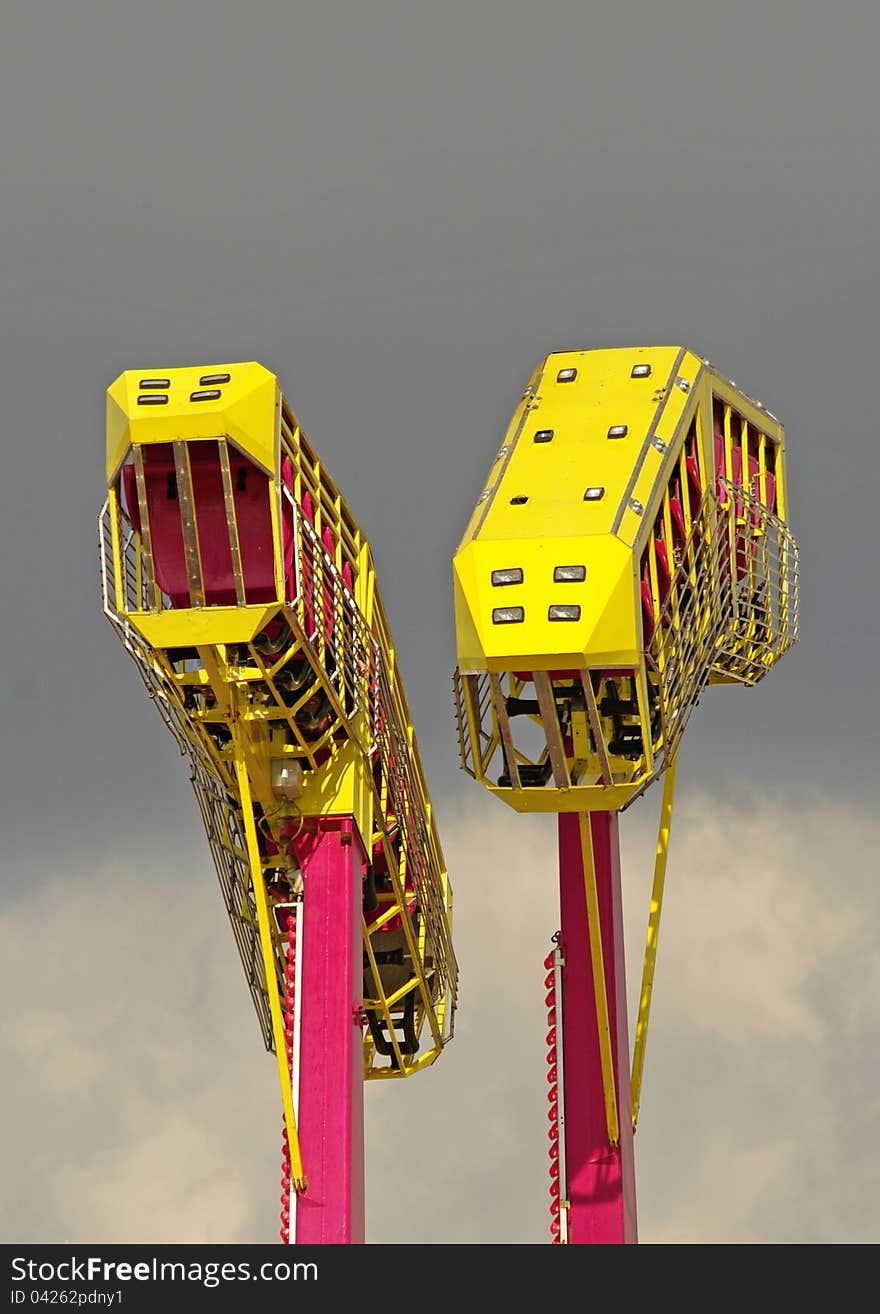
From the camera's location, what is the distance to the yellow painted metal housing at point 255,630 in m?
42.7

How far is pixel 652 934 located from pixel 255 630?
10.2 meters

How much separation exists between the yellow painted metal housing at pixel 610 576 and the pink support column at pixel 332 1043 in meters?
3.92

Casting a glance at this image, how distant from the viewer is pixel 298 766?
46.7m

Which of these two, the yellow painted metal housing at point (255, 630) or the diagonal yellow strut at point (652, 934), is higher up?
the yellow painted metal housing at point (255, 630)

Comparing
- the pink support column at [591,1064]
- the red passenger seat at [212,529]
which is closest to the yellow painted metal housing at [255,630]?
the red passenger seat at [212,529]

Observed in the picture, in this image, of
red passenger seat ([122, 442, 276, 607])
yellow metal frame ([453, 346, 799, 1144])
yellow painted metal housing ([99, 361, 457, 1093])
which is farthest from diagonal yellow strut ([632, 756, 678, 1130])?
red passenger seat ([122, 442, 276, 607])

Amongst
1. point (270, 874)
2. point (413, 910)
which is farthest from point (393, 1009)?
point (270, 874)

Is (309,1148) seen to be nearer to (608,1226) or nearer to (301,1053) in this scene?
(301,1053)

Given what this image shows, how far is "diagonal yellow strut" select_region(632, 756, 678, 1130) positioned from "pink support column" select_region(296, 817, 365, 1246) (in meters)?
4.86

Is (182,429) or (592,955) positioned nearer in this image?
(182,429)

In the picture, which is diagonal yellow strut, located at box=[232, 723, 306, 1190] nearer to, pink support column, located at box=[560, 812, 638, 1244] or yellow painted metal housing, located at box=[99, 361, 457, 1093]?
yellow painted metal housing, located at box=[99, 361, 457, 1093]

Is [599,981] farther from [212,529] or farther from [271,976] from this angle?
[212,529]

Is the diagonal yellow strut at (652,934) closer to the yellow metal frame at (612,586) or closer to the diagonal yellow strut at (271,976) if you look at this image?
the yellow metal frame at (612,586)

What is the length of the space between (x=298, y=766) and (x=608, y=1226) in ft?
27.7
